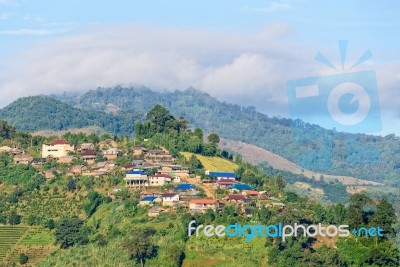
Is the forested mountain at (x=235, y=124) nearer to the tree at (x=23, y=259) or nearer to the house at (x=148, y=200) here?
the house at (x=148, y=200)

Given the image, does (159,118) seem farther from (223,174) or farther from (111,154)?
(223,174)

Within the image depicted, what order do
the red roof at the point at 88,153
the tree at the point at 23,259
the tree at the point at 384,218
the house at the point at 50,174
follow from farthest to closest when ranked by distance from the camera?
1. the red roof at the point at 88,153
2. the house at the point at 50,174
3. the tree at the point at 23,259
4. the tree at the point at 384,218

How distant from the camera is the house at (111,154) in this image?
6091 centimetres

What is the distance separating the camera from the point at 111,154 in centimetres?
6147

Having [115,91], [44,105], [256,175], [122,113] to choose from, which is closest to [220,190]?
[256,175]

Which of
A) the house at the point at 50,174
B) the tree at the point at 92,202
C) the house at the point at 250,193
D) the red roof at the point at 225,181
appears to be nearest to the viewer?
the tree at the point at 92,202

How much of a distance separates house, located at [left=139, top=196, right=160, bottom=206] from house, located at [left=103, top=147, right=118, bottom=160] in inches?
395

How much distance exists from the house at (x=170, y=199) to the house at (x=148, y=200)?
19.5 inches

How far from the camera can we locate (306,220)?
47.2 meters

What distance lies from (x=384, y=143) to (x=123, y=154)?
101977mm

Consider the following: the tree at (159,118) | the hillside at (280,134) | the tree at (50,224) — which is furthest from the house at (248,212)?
the hillside at (280,134)

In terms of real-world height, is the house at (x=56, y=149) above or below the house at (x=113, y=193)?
above

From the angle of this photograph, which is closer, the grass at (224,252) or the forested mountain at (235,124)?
Answer: the grass at (224,252)

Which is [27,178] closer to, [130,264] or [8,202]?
[8,202]
